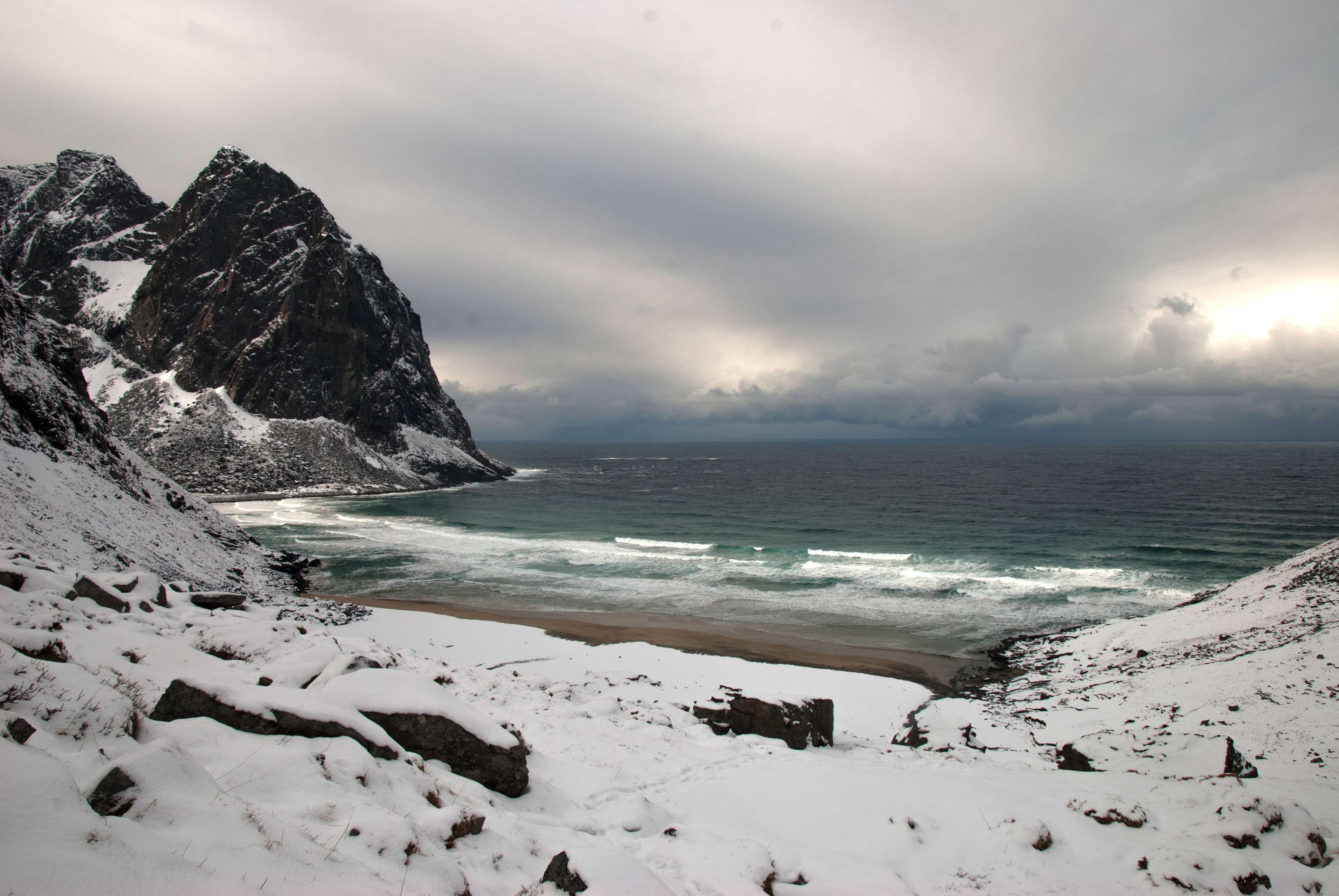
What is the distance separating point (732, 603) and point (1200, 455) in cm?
18518

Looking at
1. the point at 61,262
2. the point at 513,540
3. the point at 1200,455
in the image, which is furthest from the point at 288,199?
the point at 1200,455

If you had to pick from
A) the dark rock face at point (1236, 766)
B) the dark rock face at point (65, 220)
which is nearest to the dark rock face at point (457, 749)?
the dark rock face at point (1236, 766)

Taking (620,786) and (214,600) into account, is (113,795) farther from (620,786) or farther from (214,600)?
(214,600)

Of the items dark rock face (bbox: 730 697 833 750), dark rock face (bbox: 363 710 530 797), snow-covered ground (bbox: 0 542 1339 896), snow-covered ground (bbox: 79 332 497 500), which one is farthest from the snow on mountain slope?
snow-covered ground (bbox: 79 332 497 500)

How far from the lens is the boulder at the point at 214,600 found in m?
13.7

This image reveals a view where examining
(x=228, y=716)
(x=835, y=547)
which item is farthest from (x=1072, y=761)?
(x=835, y=547)

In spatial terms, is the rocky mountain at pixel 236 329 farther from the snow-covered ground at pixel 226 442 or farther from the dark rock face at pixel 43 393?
the dark rock face at pixel 43 393

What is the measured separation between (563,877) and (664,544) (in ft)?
133

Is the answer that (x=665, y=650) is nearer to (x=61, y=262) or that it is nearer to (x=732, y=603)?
(x=732, y=603)

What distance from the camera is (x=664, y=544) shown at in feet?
149

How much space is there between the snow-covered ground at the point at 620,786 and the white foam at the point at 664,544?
2883 centimetres

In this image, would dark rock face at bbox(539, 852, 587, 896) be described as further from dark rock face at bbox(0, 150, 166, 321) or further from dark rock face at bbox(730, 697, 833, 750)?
dark rock face at bbox(0, 150, 166, 321)

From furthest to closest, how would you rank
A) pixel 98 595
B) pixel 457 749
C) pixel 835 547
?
pixel 835 547 < pixel 98 595 < pixel 457 749

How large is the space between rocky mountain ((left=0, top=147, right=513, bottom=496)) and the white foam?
4834 centimetres
